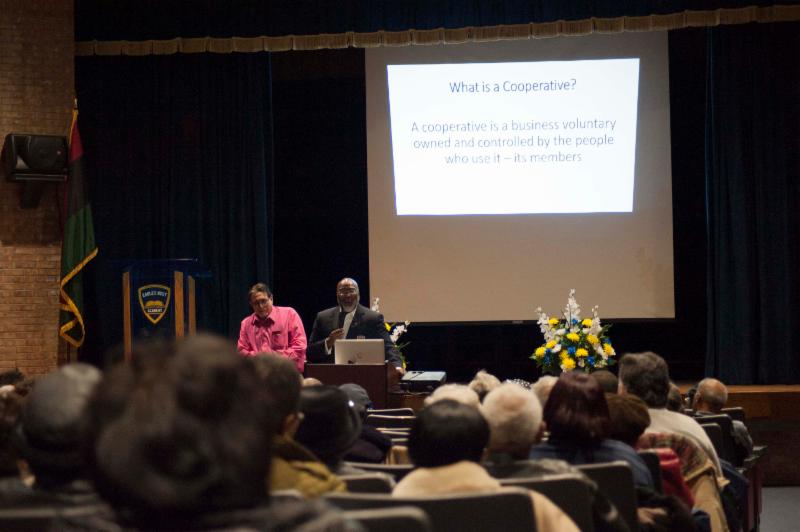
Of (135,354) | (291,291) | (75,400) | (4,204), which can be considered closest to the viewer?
(135,354)

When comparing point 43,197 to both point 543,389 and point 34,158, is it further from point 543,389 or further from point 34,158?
point 543,389

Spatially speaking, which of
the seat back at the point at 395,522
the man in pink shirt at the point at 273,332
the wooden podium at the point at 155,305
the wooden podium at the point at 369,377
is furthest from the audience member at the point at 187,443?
the wooden podium at the point at 155,305

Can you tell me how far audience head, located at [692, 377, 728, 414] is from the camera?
4453mm

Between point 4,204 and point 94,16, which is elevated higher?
point 94,16

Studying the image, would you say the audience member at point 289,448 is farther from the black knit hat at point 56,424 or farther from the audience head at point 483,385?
the audience head at point 483,385

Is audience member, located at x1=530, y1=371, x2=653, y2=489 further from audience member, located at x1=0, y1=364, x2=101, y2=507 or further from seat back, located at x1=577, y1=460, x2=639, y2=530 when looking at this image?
audience member, located at x1=0, y1=364, x2=101, y2=507

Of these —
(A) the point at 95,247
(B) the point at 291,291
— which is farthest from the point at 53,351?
(B) the point at 291,291

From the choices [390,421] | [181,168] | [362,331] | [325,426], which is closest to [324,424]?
[325,426]

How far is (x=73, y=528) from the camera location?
43.1 inches

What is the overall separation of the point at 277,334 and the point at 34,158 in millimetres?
2728

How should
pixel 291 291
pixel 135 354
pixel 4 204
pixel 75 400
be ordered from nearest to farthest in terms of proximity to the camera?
pixel 135 354
pixel 75 400
pixel 4 204
pixel 291 291

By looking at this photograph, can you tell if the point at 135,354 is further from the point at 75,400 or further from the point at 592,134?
the point at 592,134

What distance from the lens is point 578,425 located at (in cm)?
254

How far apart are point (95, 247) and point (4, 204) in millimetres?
846
